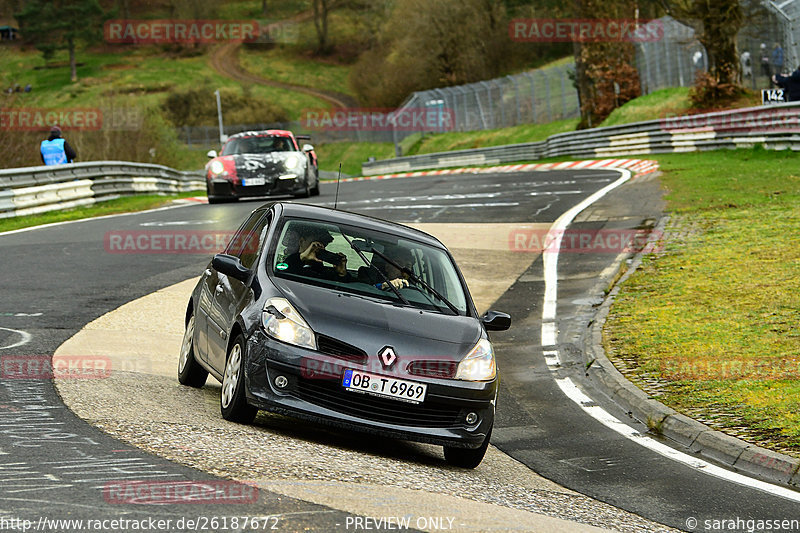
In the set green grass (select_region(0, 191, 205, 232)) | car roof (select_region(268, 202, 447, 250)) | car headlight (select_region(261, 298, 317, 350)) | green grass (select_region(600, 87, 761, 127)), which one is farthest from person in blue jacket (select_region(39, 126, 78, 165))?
green grass (select_region(600, 87, 761, 127))

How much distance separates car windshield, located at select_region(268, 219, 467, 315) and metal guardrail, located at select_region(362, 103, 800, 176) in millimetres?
21889

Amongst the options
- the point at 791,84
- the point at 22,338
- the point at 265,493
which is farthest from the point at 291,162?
the point at 265,493

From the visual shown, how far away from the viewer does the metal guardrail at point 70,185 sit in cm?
2319

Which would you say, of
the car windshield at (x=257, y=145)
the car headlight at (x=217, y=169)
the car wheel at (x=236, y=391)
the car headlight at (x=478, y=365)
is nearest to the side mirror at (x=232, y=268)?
the car wheel at (x=236, y=391)

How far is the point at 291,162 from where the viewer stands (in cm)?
2642

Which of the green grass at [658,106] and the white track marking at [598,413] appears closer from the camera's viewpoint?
the white track marking at [598,413]

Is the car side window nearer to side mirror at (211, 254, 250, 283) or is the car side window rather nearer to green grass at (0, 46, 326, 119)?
side mirror at (211, 254, 250, 283)

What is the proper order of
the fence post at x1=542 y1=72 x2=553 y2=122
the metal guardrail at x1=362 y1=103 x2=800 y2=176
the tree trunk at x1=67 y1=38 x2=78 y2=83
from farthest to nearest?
1. the tree trunk at x1=67 y1=38 x2=78 y2=83
2. the fence post at x1=542 y1=72 x2=553 y2=122
3. the metal guardrail at x1=362 y1=103 x2=800 y2=176

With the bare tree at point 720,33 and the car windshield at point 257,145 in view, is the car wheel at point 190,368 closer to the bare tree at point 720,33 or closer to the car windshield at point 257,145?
the car windshield at point 257,145

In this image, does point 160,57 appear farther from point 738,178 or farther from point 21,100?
point 738,178

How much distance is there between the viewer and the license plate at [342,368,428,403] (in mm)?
7027

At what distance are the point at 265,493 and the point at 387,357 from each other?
1706 mm

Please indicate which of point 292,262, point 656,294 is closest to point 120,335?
point 292,262

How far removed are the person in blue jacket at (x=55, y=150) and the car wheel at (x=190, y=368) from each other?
18.3 m
